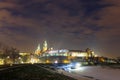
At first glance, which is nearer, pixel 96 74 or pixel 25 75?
pixel 25 75

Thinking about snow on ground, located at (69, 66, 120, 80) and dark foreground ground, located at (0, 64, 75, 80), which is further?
snow on ground, located at (69, 66, 120, 80)

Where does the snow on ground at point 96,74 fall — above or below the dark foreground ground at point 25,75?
below

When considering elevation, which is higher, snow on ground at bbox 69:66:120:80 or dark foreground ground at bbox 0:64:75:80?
dark foreground ground at bbox 0:64:75:80

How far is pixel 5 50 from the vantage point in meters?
150

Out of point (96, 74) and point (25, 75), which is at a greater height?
point (25, 75)

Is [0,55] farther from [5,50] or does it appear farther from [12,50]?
[12,50]

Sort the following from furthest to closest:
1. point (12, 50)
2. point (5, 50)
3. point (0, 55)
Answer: point (12, 50)
point (5, 50)
point (0, 55)

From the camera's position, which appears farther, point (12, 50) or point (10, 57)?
point (12, 50)

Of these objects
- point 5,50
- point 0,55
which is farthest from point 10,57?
point 0,55

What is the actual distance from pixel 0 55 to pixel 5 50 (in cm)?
1480

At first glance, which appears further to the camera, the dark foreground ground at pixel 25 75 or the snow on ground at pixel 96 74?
the snow on ground at pixel 96 74

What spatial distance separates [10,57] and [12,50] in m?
12.3

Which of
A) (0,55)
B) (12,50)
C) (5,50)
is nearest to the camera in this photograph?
(0,55)

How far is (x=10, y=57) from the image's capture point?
521ft
